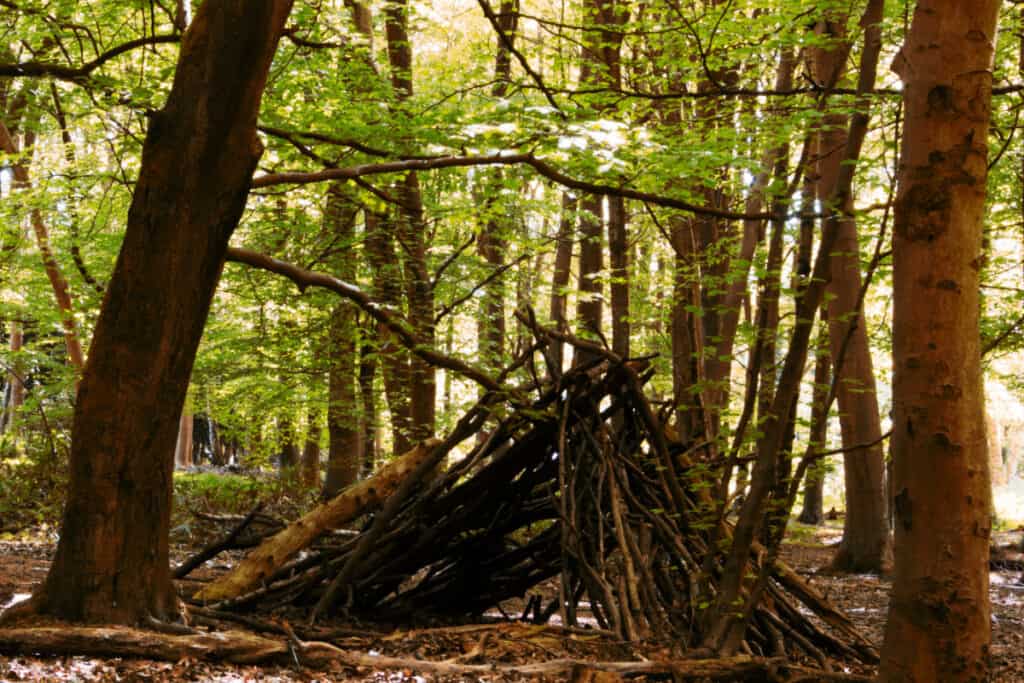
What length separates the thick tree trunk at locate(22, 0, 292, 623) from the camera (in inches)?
169

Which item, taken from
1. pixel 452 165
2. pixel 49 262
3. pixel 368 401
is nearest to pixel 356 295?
pixel 452 165

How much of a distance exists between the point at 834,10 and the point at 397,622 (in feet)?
18.9

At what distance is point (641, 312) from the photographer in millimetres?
17312

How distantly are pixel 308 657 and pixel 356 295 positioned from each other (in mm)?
2174

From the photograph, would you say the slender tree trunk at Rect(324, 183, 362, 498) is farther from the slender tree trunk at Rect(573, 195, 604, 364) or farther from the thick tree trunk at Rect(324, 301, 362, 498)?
the slender tree trunk at Rect(573, 195, 604, 364)

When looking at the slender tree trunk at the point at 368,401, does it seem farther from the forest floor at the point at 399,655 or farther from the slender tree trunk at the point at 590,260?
the forest floor at the point at 399,655

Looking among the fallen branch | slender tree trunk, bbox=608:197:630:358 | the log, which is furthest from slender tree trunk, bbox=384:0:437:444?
the fallen branch

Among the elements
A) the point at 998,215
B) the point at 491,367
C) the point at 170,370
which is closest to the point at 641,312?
the point at 491,367

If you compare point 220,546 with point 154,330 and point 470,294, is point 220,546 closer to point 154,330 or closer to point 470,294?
point 154,330

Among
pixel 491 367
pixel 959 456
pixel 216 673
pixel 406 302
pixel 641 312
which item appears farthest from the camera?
pixel 641 312

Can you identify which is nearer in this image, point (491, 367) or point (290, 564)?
point (290, 564)

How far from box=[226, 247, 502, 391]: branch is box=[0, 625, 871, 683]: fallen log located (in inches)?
75.0

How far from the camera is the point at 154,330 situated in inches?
172

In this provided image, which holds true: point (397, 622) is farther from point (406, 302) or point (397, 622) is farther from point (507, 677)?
point (406, 302)
